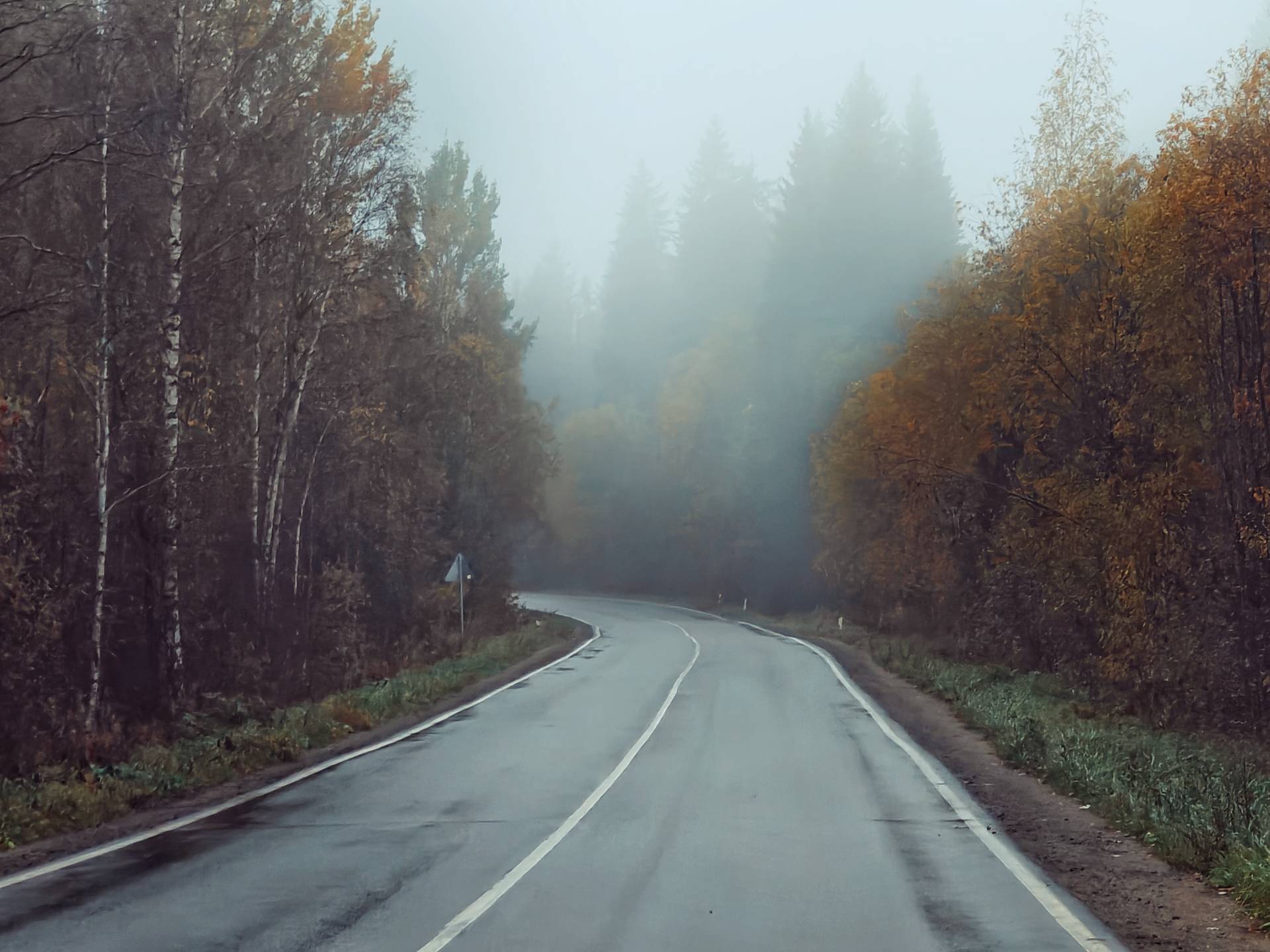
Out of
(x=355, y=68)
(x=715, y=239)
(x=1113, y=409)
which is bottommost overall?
(x=1113, y=409)

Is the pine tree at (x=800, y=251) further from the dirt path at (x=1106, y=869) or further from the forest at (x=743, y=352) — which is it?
the dirt path at (x=1106, y=869)

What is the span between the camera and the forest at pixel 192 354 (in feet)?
57.0

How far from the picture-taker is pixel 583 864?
938 cm

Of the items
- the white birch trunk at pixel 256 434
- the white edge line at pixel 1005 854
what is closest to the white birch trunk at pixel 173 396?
the white birch trunk at pixel 256 434

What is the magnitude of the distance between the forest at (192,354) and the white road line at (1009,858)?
9.05m

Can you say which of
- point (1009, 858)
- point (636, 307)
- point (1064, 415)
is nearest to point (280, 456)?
point (1064, 415)

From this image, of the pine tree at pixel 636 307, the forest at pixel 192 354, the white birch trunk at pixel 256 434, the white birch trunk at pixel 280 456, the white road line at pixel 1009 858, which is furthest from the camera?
the pine tree at pixel 636 307

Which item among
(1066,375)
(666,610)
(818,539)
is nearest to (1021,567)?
(1066,375)

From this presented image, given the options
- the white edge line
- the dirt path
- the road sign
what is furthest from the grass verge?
the road sign

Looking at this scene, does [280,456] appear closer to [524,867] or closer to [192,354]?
[192,354]

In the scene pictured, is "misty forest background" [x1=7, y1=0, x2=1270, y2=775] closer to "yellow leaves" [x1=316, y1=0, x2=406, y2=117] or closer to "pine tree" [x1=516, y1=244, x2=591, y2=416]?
"yellow leaves" [x1=316, y1=0, x2=406, y2=117]

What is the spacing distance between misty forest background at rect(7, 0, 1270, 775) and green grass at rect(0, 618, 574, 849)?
2.74 feet

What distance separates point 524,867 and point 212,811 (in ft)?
13.1

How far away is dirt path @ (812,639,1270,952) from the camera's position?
7.72 metres
